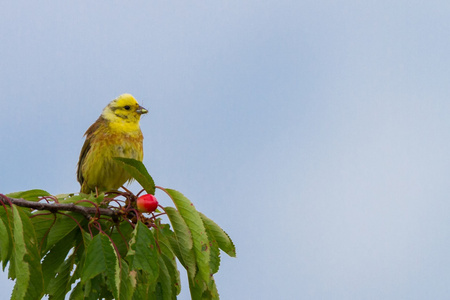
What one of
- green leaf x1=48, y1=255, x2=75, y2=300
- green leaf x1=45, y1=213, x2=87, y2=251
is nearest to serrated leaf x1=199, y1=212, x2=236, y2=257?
green leaf x1=45, y1=213, x2=87, y2=251

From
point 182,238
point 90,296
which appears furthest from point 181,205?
point 90,296

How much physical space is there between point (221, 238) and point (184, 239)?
16.5 inches

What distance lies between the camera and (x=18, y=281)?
10.4 feet

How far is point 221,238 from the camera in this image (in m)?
4.23

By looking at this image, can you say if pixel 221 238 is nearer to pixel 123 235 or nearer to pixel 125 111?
pixel 123 235

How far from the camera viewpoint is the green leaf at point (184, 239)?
3.86m

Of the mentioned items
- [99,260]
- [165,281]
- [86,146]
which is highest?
[86,146]

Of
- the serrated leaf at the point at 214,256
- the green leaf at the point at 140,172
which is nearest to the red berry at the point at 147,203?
the green leaf at the point at 140,172

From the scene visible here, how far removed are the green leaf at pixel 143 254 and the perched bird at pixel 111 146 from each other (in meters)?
3.42

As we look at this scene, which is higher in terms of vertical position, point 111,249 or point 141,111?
point 141,111

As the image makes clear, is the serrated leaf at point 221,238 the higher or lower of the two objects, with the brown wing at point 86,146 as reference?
lower

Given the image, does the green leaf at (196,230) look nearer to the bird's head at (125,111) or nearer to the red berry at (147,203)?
the red berry at (147,203)

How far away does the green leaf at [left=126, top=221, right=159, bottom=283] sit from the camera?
3.58 m

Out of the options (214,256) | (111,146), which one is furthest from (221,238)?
(111,146)
